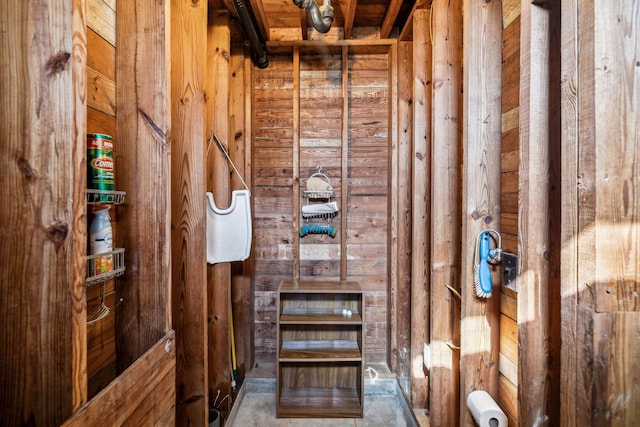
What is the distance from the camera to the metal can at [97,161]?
0.82 metres

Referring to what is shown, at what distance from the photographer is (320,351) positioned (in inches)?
89.7

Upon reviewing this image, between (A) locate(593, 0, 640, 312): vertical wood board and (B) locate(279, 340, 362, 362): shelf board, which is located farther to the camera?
(B) locate(279, 340, 362, 362): shelf board

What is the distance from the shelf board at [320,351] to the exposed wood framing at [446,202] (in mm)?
637

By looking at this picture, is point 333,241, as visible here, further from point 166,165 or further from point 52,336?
point 52,336

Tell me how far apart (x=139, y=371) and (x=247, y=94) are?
2.08 metres

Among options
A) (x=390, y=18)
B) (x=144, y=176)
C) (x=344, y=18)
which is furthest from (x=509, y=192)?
(x=344, y=18)

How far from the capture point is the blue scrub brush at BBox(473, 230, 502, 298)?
1.25 metres

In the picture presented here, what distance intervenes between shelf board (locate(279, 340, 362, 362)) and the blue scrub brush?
3.88 feet

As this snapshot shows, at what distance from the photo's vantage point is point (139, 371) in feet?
2.64

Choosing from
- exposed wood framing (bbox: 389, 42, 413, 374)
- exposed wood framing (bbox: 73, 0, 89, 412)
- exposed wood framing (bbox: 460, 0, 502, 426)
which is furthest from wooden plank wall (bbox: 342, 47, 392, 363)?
exposed wood framing (bbox: 73, 0, 89, 412)

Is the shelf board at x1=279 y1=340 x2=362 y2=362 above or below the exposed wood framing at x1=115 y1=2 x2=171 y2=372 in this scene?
below

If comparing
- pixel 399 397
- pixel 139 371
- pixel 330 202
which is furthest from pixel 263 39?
pixel 399 397

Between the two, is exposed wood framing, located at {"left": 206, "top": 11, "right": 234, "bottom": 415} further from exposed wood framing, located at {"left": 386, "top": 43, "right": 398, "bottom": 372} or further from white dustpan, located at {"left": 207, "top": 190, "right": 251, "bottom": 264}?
exposed wood framing, located at {"left": 386, "top": 43, "right": 398, "bottom": 372}

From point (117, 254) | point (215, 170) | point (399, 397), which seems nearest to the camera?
point (117, 254)
